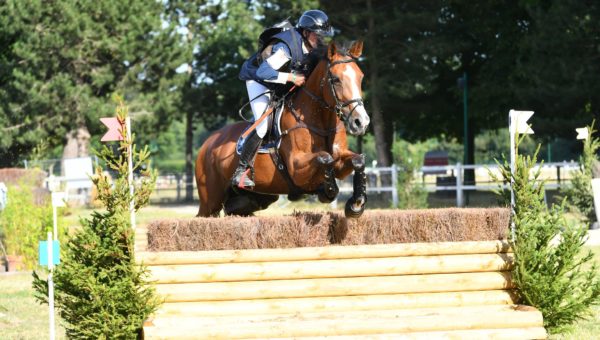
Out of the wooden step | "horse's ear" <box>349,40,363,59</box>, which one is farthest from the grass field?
"horse's ear" <box>349,40,363,59</box>

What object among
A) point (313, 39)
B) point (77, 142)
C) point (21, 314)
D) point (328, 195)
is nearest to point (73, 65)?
point (77, 142)

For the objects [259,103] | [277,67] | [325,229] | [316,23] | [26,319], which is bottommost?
[26,319]

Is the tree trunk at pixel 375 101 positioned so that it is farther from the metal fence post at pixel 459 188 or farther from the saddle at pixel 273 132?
the saddle at pixel 273 132

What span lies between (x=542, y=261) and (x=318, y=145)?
7.97ft

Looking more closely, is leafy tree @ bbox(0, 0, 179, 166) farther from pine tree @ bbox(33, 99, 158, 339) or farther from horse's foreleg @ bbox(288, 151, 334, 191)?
pine tree @ bbox(33, 99, 158, 339)

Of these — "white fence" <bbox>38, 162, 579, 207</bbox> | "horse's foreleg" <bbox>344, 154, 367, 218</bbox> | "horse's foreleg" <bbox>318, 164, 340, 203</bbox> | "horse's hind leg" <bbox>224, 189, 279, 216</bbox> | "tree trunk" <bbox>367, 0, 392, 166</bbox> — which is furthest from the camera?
"tree trunk" <bbox>367, 0, 392, 166</bbox>

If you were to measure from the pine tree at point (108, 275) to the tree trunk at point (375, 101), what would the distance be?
24.3 m

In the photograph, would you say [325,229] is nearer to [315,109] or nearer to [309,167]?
[309,167]

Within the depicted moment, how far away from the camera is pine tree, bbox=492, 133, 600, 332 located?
6.47m

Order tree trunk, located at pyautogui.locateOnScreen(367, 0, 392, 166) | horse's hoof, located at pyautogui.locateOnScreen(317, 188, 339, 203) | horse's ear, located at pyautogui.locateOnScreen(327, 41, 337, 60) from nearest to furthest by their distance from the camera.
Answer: horse's ear, located at pyautogui.locateOnScreen(327, 41, 337, 60) → horse's hoof, located at pyautogui.locateOnScreen(317, 188, 339, 203) → tree trunk, located at pyautogui.locateOnScreen(367, 0, 392, 166)

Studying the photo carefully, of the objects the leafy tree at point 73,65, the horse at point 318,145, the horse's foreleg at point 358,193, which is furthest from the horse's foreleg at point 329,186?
the leafy tree at point 73,65

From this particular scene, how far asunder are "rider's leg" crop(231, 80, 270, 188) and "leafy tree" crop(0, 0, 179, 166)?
77.4ft

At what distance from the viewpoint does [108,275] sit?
6184 millimetres

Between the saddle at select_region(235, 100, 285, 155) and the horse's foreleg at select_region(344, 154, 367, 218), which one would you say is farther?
the saddle at select_region(235, 100, 285, 155)
